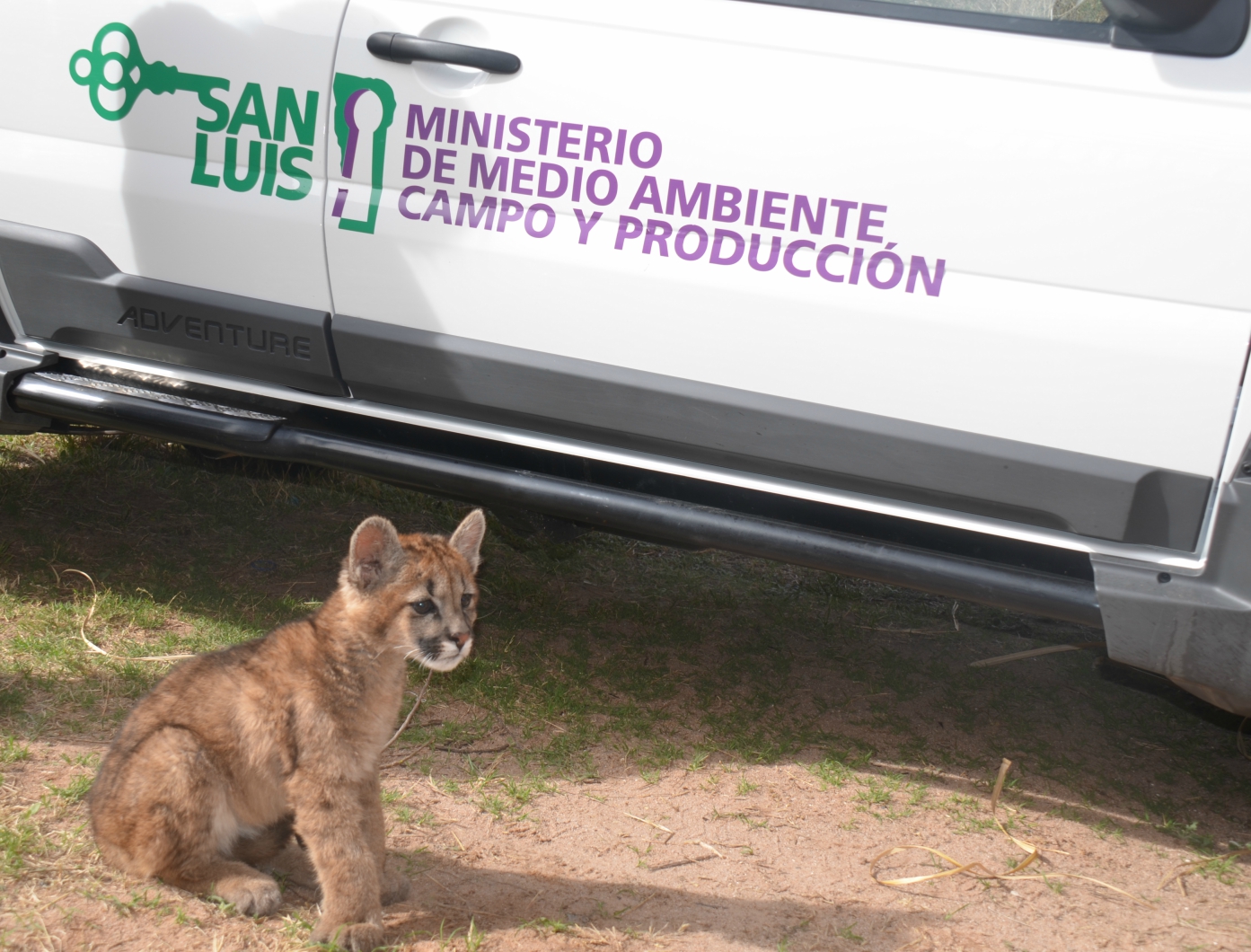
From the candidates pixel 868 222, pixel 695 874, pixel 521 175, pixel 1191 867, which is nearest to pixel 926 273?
pixel 868 222

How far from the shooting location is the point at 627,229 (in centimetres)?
313

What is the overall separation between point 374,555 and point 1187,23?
2482 millimetres

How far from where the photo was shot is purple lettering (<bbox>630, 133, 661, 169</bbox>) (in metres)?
3.08

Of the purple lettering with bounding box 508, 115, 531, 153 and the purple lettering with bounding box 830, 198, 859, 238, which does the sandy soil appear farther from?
the purple lettering with bounding box 508, 115, 531, 153

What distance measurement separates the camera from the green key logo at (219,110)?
3.34 metres

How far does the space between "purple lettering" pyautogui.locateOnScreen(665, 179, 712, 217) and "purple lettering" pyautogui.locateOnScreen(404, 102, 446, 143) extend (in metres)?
0.72

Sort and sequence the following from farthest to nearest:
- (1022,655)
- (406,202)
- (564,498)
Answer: (1022,655)
(564,498)
(406,202)

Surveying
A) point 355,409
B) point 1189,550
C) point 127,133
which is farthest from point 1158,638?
point 127,133

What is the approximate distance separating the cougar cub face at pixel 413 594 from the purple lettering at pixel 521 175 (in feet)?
3.52

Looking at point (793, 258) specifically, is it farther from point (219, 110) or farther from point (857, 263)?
point (219, 110)

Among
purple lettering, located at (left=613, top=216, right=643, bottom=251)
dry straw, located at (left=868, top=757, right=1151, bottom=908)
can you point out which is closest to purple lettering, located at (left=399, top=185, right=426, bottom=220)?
purple lettering, located at (left=613, top=216, right=643, bottom=251)

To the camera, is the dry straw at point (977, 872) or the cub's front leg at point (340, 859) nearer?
the cub's front leg at point (340, 859)

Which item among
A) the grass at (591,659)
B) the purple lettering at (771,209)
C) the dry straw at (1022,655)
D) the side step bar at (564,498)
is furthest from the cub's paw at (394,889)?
Result: the dry straw at (1022,655)

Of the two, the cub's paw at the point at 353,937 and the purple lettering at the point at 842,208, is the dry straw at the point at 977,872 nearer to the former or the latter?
the cub's paw at the point at 353,937
